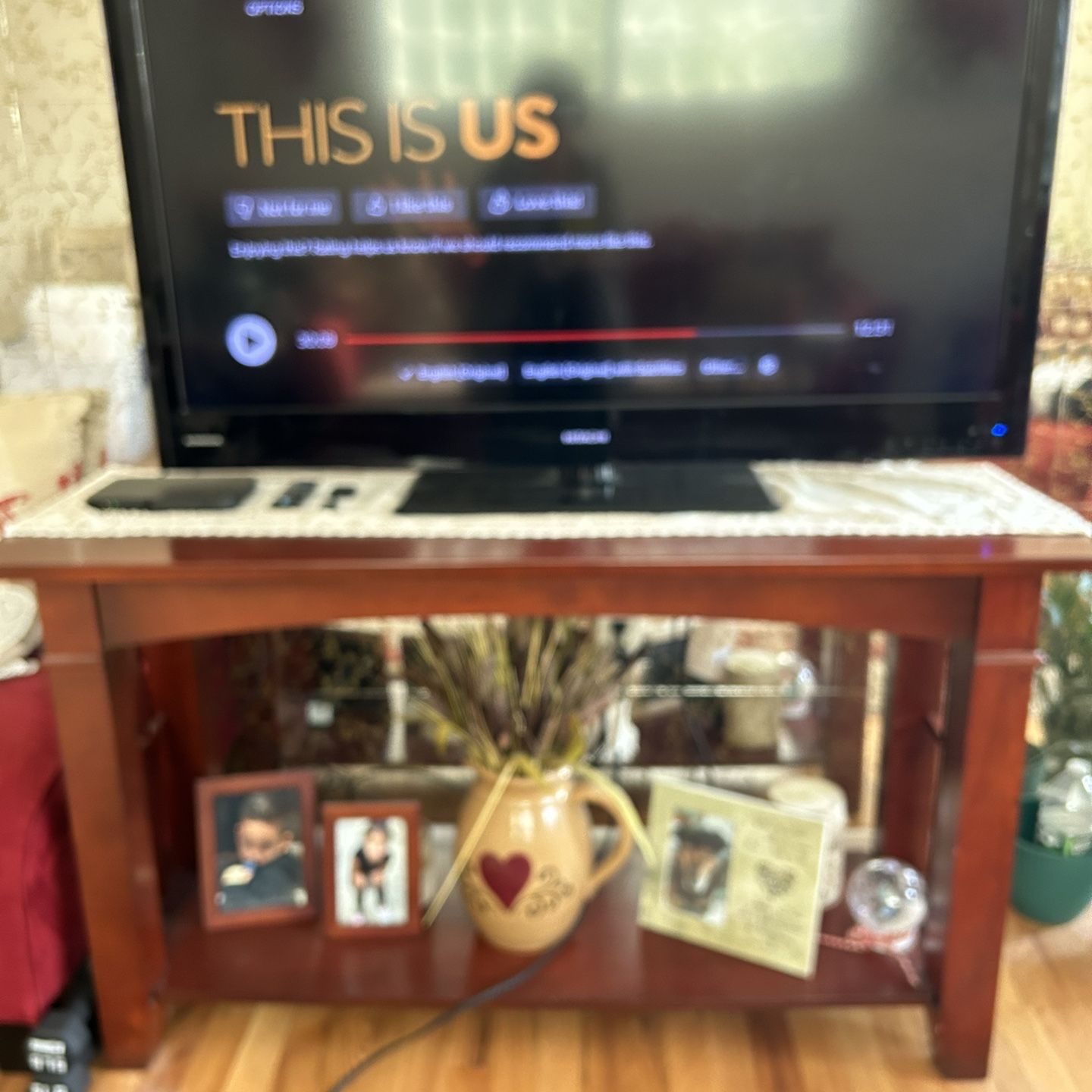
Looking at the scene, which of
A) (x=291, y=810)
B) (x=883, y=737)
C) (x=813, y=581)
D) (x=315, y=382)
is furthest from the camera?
(x=883, y=737)

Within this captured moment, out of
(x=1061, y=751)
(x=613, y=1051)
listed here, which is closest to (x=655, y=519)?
(x=613, y=1051)

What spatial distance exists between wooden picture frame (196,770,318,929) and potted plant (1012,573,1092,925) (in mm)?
1019

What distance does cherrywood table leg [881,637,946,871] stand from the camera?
134 cm

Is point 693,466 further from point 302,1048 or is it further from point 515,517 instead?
point 302,1048

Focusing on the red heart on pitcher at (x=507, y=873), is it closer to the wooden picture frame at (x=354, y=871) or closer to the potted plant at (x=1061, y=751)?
the wooden picture frame at (x=354, y=871)

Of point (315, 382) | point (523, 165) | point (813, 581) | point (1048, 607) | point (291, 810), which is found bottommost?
point (291, 810)

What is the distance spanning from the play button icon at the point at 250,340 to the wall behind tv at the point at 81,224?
1.52 ft

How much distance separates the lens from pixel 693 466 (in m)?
1.34

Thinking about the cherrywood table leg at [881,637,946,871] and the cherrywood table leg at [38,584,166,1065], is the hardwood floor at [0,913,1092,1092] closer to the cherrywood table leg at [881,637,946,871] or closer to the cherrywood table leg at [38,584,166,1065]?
the cherrywood table leg at [38,584,166,1065]

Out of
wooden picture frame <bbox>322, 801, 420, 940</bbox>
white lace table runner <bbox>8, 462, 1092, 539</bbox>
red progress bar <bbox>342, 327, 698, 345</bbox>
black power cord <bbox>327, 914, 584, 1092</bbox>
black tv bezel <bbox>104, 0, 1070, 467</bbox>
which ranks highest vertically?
red progress bar <bbox>342, 327, 698, 345</bbox>

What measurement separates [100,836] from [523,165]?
910mm

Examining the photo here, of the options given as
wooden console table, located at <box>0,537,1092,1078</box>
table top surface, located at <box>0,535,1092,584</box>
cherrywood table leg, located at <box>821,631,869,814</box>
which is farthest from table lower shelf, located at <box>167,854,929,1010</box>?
table top surface, located at <box>0,535,1092,584</box>

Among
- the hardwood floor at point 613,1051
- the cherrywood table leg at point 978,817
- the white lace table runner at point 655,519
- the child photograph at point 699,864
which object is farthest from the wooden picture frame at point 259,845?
the cherrywood table leg at point 978,817

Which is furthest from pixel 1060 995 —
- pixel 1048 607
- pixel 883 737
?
pixel 1048 607
